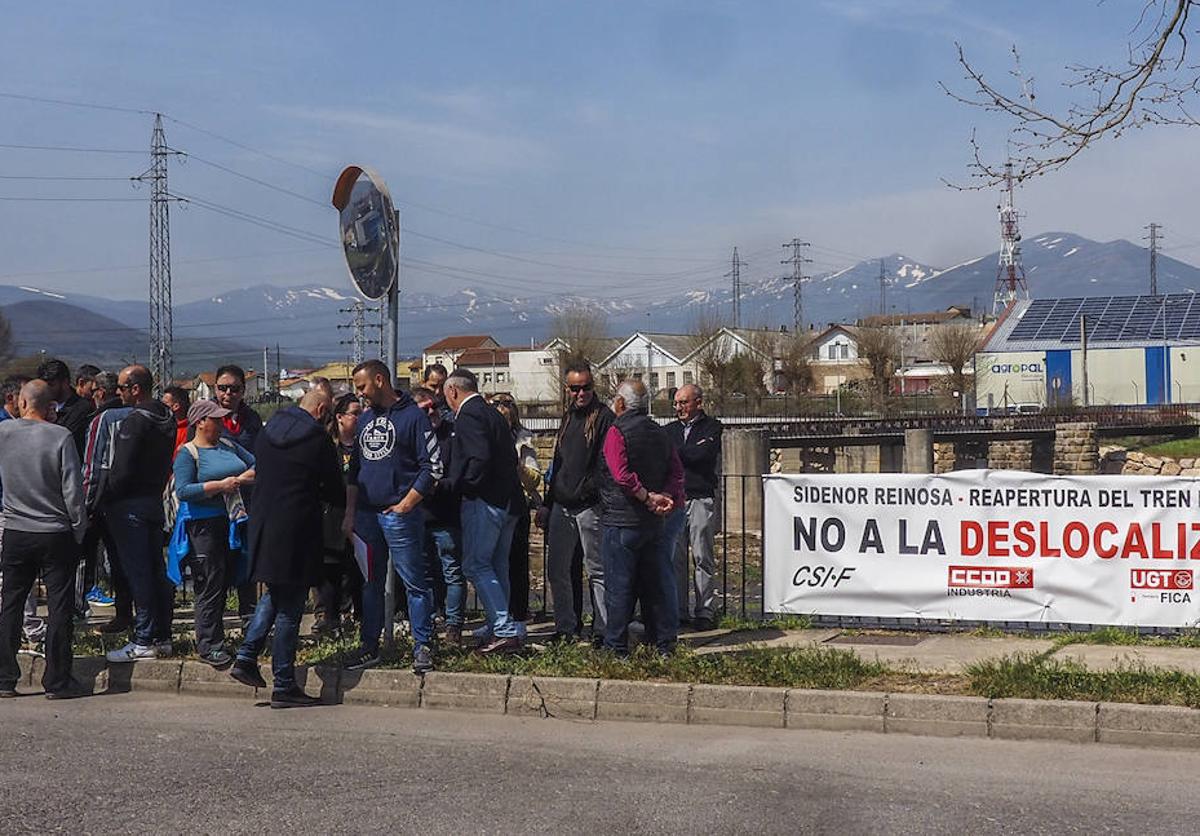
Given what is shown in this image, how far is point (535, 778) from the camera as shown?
279 inches

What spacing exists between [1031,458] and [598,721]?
56.4m

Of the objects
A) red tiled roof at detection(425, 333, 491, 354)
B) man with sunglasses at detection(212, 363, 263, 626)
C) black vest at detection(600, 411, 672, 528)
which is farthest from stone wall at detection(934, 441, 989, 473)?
red tiled roof at detection(425, 333, 491, 354)

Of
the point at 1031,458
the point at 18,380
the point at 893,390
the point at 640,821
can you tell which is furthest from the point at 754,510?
the point at 893,390

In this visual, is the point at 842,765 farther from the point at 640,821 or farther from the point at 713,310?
the point at 713,310

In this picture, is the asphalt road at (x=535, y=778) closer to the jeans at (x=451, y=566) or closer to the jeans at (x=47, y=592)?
the jeans at (x=47, y=592)

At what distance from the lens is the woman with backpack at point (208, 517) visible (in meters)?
9.46

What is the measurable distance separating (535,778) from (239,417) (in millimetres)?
4880

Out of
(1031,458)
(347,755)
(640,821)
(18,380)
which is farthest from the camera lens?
(1031,458)

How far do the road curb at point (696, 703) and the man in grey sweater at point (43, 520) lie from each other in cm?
53

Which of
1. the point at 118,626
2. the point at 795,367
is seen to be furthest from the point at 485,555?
the point at 795,367

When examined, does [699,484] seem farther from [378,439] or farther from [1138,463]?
[1138,463]

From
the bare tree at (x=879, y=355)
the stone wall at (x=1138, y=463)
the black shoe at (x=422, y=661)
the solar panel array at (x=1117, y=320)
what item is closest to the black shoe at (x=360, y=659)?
the black shoe at (x=422, y=661)

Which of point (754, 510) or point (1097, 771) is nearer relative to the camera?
point (1097, 771)

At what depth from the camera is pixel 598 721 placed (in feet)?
28.2
